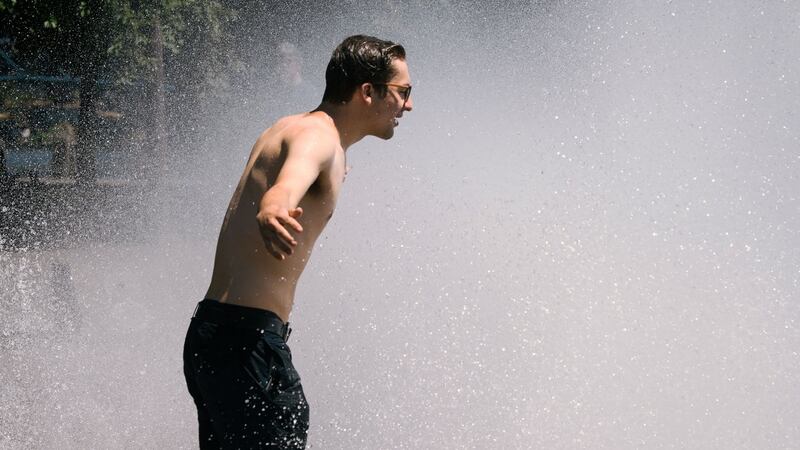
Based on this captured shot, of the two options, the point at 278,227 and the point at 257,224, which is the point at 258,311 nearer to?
the point at 257,224

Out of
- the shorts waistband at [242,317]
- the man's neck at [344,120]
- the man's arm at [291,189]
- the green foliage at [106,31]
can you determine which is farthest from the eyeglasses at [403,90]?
the green foliage at [106,31]

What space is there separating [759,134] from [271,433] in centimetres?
487

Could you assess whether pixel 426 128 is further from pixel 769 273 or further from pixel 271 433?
pixel 271 433

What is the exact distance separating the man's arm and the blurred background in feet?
6.36

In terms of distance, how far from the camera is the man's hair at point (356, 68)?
2.63m

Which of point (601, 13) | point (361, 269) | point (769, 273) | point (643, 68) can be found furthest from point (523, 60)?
point (769, 273)

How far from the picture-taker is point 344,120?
2621mm

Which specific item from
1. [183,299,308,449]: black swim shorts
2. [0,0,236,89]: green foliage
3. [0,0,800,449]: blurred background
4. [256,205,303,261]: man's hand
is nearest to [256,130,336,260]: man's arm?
[256,205,303,261]: man's hand

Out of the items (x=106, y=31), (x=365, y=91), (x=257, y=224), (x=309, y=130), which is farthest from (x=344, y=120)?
(x=106, y=31)

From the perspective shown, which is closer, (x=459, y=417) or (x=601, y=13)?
(x=459, y=417)

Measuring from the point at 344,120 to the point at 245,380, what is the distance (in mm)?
670

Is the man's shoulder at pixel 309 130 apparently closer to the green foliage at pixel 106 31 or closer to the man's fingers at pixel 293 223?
the man's fingers at pixel 293 223

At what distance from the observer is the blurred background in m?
4.34

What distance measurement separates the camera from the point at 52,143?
11852 millimetres
